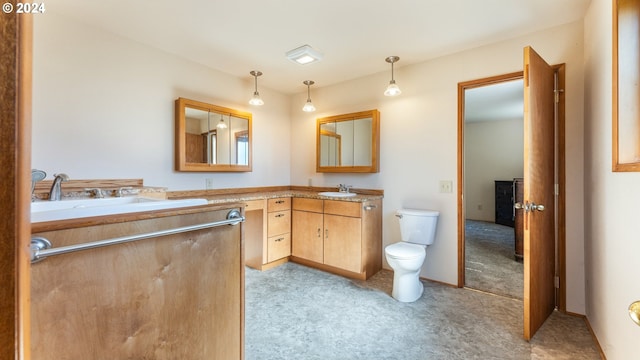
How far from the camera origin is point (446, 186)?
271 cm

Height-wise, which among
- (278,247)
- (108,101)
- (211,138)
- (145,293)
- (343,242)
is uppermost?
(108,101)

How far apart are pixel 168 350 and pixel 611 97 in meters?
2.44

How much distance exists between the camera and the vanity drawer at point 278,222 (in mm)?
3117

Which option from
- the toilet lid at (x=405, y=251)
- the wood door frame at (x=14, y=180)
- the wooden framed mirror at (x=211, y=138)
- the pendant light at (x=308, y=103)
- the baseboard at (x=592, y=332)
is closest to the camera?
the wood door frame at (x=14, y=180)

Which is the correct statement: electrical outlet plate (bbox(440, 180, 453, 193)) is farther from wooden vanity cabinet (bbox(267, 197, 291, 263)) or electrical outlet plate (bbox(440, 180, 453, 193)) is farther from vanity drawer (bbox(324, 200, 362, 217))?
wooden vanity cabinet (bbox(267, 197, 291, 263))

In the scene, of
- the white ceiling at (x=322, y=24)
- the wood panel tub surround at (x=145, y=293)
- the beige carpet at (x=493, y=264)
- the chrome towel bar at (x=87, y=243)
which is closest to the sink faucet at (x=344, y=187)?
the white ceiling at (x=322, y=24)

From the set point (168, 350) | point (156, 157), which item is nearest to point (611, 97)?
point (168, 350)

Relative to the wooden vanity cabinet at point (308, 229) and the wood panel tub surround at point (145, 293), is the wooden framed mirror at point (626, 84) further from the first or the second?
the wooden vanity cabinet at point (308, 229)

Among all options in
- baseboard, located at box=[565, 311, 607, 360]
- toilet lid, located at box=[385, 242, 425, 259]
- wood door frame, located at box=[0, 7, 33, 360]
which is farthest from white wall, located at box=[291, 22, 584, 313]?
wood door frame, located at box=[0, 7, 33, 360]

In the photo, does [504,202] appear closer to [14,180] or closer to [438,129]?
[438,129]

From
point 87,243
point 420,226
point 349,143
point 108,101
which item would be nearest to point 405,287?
point 420,226

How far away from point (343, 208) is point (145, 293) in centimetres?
215

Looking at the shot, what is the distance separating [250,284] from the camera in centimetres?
273

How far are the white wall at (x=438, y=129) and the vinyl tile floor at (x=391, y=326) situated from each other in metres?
0.41
